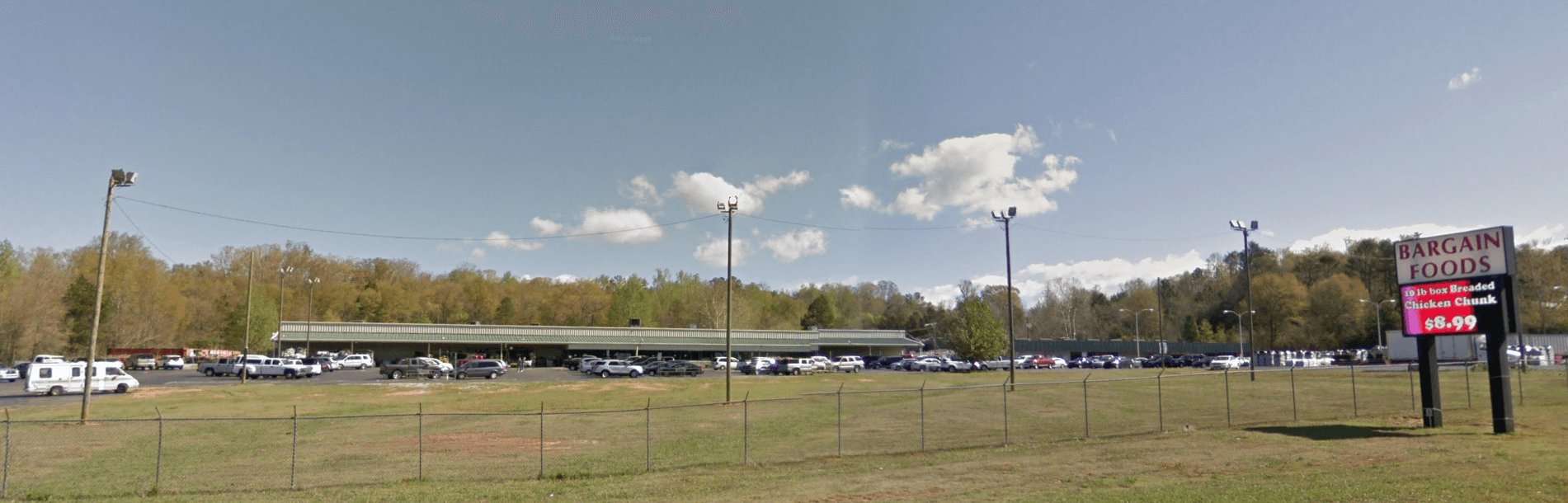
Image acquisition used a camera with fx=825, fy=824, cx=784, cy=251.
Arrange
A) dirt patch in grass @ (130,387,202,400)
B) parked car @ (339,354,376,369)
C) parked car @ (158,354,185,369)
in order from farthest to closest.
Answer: parked car @ (339,354,376,369)
parked car @ (158,354,185,369)
dirt patch in grass @ (130,387,202,400)

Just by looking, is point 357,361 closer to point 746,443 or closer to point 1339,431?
point 746,443

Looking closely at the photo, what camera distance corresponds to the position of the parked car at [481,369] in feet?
208

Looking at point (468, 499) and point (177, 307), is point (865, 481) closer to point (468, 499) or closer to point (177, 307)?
point (468, 499)

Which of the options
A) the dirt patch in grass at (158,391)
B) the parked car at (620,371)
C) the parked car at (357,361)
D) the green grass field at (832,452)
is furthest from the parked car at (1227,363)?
the parked car at (357,361)

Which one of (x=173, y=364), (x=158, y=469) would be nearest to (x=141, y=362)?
(x=173, y=364)

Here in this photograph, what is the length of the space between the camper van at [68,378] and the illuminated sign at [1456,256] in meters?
58.4

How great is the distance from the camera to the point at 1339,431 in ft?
81.8

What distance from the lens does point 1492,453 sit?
20.1 meters

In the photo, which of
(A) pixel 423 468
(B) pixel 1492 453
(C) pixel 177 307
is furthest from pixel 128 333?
(B) pixel 1492 453

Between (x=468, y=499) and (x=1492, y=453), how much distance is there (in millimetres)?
23519

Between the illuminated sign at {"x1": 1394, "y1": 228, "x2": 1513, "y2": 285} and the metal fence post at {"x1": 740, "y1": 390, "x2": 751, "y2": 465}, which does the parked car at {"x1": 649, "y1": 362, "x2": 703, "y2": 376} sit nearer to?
the metal fence post at {"x1": 740, "y1": 390, "x2": 751, "y2": 465}

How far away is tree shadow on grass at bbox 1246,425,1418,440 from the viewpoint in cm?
2370

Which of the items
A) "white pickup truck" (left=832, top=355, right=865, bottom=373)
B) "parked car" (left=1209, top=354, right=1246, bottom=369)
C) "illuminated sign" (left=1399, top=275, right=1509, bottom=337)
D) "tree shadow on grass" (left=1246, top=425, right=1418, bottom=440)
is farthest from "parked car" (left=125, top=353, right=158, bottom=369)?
"parked car" (left=1209, top=354, right=1246, bottom=369)

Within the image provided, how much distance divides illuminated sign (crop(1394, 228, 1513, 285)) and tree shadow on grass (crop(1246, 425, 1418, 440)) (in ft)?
16.1
